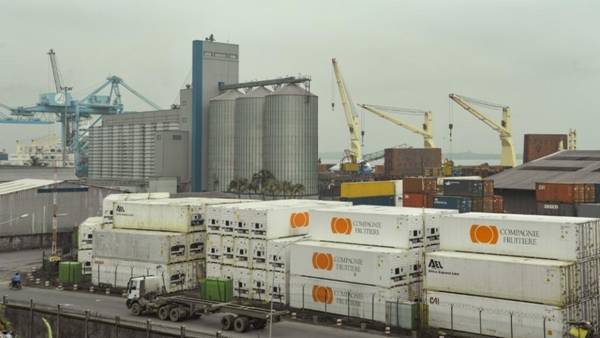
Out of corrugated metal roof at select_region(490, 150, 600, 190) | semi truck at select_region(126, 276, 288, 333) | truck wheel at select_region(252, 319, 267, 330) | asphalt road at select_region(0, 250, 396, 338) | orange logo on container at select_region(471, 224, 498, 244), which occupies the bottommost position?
asphalt road at select_region(0, 250, 396, 338)

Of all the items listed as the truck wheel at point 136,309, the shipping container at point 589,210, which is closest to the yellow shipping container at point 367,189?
the shipping container at point 589,210

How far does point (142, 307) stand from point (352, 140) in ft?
421

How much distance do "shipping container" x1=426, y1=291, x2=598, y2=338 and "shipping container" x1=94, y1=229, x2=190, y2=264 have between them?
693 inches

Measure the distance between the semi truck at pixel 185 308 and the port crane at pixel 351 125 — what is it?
116 meters

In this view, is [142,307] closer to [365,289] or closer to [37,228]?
[365,289]

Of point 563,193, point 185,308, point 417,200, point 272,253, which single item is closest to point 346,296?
point 272,253

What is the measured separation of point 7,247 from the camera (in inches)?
2493

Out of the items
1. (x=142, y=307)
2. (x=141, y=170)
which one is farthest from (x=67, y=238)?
(x=141, y=170)


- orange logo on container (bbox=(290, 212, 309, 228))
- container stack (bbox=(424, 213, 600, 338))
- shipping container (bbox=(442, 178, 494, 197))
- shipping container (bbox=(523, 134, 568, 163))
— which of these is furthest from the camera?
shipping container (bbox=(523, 134, 568, 163))

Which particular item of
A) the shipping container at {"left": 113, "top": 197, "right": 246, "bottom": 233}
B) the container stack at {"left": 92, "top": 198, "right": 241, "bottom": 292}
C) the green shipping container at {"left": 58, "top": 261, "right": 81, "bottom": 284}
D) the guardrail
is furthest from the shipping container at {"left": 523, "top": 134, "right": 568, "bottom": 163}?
the guardrail

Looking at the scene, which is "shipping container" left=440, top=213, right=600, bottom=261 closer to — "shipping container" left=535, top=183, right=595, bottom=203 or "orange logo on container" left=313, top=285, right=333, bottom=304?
"orange logo on container" left=313, top=285, right=333, bottom=304

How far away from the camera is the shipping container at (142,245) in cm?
4084

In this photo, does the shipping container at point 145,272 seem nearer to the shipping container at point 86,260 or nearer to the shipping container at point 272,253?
the shipping container at point 86,260

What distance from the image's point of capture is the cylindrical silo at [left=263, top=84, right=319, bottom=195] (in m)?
106
